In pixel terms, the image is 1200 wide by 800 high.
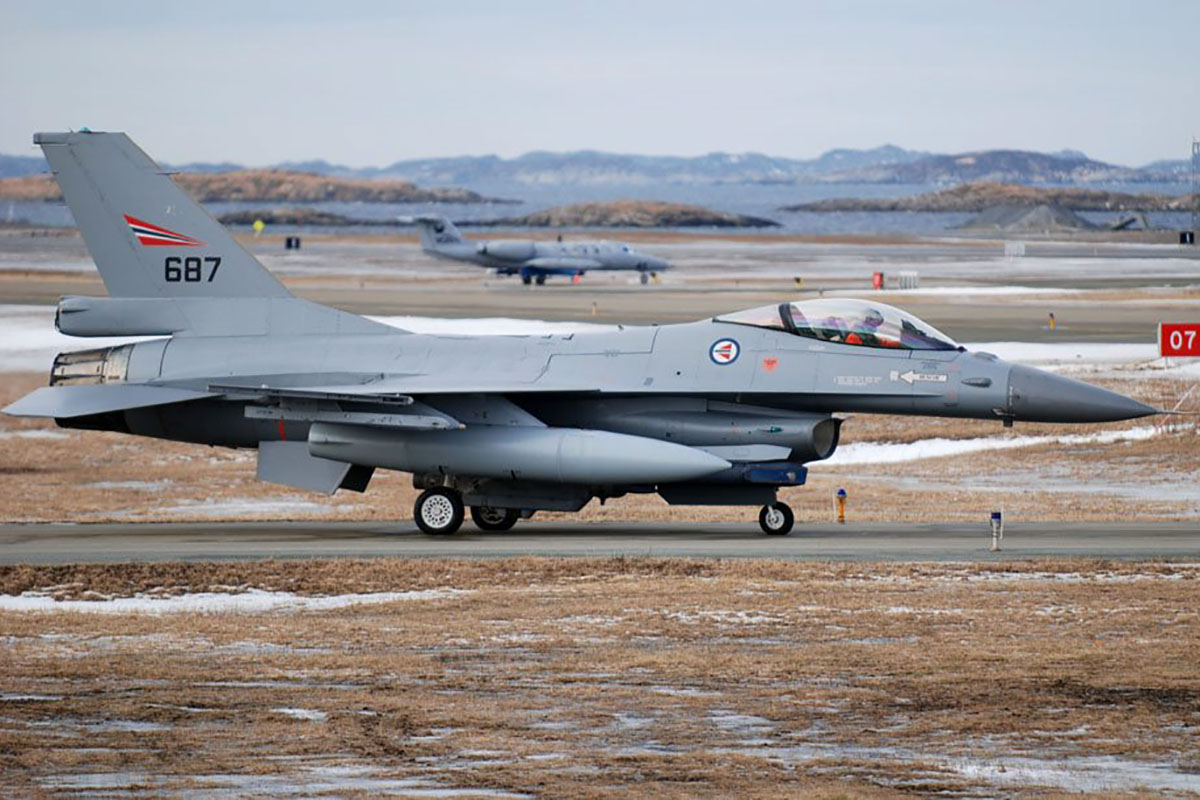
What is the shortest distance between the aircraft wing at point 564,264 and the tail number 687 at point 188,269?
61707 mm

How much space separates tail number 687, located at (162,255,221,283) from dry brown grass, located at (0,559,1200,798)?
20.4ft

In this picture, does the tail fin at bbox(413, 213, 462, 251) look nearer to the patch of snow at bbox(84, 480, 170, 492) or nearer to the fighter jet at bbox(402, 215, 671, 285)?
the fighter jet at bbox(402, 215, 671, 285)

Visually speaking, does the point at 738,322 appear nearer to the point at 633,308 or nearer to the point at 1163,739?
the point at 1163,739

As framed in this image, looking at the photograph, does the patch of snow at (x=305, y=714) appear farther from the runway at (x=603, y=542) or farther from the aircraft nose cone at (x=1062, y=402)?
the aircraft nose cone at (x=1062, y=402)

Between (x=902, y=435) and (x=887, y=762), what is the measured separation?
87.7 feet

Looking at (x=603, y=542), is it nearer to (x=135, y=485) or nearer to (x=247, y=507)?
(x=247, y=507)

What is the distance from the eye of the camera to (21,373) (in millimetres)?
40531

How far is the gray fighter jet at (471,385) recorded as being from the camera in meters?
22.4

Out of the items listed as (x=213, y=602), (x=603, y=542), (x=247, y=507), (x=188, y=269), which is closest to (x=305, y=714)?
(x=213, y=602)

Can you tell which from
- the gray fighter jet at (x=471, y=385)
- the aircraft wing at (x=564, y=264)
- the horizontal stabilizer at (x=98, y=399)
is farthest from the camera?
the aircraft wing at (x=564, y=264)

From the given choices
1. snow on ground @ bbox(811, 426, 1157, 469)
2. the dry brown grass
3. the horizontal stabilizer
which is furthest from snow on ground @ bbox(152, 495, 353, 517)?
snow on ground @ bbox(811, 426, 1157, 469)

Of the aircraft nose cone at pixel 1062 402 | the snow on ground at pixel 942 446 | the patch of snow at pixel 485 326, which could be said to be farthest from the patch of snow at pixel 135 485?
the patch of snow at pixel 485 326

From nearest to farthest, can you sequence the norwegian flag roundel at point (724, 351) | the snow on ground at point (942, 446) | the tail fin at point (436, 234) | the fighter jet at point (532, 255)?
1. the norwegian flag roundel at point (724, 351)
2. the snow on ground at point (942, 446)
3. the fighter jet at point (532, 255)
4. the tail fin at point (436, 234)

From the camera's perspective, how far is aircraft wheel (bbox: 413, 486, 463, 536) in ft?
76.9
